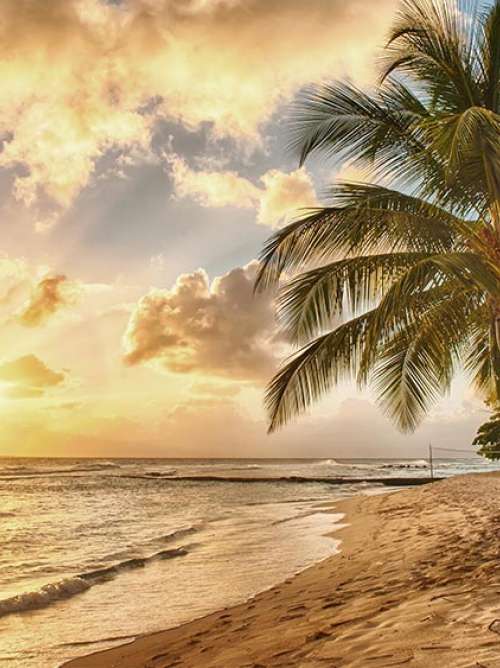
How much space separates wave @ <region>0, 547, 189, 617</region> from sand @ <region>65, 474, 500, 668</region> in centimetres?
282

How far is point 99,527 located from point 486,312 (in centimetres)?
1384

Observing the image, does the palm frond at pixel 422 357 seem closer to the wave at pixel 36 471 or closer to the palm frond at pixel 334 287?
the palm frond at pixel 334 287

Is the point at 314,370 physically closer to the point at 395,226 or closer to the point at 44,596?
the point at 395,226

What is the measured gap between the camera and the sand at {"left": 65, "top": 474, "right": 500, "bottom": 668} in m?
3.19

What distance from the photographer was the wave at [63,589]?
7.57 m

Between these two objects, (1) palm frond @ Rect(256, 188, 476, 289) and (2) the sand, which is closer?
(2) the sand

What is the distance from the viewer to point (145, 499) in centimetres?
2827

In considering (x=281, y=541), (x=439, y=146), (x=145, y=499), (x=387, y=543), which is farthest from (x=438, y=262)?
(x=145, y=499)

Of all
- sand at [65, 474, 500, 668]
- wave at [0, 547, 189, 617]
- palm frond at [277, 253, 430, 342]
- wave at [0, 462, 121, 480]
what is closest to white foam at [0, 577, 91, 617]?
wave at [0, 547, 189, 617]

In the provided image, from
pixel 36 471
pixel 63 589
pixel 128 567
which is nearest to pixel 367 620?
pixel 63 589

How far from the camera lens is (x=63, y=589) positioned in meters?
8.43

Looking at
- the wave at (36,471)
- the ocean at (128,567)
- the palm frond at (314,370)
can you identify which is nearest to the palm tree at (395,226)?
the palm frond at (314,370)

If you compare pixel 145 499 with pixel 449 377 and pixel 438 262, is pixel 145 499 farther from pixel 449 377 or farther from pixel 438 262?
pixel 438 262

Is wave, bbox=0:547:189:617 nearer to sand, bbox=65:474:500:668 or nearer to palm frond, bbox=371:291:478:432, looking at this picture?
sand, bbox=65:474:500:668
